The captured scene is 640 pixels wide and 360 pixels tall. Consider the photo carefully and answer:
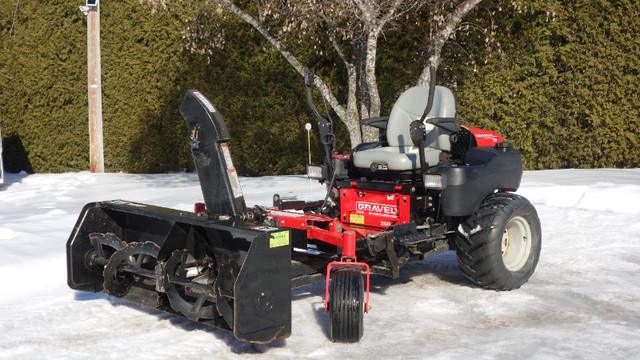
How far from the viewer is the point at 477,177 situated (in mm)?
5223

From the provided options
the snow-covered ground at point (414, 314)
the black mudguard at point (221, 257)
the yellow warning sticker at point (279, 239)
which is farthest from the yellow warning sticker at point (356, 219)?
the yellow warning sticker at point (279, 239)

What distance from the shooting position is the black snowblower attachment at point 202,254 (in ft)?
12.5

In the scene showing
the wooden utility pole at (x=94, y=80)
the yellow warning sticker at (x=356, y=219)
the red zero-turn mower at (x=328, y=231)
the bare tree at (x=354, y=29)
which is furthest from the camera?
the wooden utility pole at (x=94, y=80)

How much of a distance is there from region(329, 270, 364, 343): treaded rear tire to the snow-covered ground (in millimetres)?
70

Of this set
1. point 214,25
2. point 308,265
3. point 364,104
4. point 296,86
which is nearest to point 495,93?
point 364,104

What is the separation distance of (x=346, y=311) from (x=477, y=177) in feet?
5.74

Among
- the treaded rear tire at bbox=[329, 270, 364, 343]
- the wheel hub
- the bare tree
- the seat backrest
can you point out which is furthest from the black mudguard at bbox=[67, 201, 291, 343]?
the bare tree

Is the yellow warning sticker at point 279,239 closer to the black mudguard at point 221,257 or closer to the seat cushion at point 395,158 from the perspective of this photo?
the black mudguard at point 221,257

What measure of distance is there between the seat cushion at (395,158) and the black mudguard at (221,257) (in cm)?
157

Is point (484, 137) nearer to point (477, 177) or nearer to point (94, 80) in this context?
point (477, 177)

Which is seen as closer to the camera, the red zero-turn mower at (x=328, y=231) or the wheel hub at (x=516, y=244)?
the red zero-turn mower at (x=328, y=231)

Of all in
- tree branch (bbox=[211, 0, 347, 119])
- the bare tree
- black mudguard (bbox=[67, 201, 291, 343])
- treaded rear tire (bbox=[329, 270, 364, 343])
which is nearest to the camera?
black mudguard (bbox=[67, 201, 291, 343])

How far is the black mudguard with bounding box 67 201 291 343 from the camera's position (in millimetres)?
3760

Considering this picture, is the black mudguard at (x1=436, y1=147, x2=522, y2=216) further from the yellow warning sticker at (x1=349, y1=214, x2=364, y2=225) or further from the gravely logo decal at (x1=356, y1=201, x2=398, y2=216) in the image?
the yellow warning sticker at (x1=349, y1=214, x2=364, y2=225)
